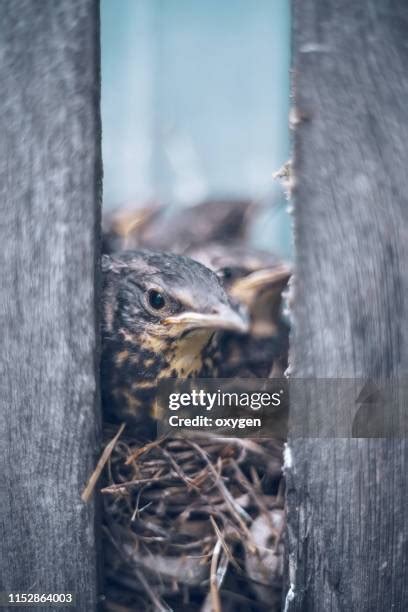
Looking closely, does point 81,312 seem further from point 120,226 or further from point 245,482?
point 120,226

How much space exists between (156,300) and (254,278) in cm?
35

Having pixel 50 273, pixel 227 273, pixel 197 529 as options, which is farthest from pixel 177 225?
pixel 197 529

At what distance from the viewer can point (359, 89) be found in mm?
1030

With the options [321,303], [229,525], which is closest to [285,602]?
[229,525]

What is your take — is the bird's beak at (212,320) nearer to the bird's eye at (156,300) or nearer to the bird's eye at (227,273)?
the bird's eye at (156,300)

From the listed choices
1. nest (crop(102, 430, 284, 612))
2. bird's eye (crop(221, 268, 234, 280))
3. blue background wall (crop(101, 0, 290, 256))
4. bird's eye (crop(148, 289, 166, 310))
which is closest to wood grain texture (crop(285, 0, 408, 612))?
nest (crop(102, 430, 284, 612))

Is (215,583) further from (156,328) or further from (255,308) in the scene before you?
(255,308)

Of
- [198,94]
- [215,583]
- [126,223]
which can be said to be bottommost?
[215,583]

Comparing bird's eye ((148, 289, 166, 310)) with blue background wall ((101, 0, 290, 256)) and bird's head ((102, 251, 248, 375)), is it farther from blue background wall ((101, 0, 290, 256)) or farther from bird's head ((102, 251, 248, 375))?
blue background wall ((101, 0, 290, 256))

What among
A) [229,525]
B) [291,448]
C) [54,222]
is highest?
[54,222]

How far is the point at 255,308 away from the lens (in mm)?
1661

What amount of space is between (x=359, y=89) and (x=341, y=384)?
54 centimetres

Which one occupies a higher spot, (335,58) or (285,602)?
(335,58)

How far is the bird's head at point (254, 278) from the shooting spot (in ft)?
5.31
